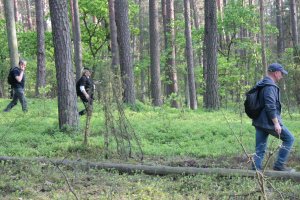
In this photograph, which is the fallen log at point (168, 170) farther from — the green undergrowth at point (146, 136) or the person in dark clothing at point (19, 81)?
the person in dark clothing at point (19, 81)

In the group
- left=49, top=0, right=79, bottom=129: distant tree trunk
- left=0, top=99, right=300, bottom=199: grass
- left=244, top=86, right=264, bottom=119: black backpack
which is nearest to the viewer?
left=0, top=99, right=300, bottom=199: grass

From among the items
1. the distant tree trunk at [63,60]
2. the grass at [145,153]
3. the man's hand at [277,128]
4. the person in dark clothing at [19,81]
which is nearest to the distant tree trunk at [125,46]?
the grass at [145,153]

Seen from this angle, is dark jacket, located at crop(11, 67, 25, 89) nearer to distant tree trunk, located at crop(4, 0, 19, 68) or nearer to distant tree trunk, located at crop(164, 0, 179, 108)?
distant tree trunk, located at crop(4, 0, 19, 68)

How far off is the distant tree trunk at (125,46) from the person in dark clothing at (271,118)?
30.3ft

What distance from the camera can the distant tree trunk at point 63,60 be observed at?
35.6ft

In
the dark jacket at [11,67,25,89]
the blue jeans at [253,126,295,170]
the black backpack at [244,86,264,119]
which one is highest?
the dark jacket at [11,67,25,89]

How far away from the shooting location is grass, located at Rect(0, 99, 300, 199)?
20.4 ft

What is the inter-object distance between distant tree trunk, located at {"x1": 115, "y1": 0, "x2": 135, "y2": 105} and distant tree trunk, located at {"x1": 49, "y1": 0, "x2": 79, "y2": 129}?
5291mm

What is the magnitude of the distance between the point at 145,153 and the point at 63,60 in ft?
11.1

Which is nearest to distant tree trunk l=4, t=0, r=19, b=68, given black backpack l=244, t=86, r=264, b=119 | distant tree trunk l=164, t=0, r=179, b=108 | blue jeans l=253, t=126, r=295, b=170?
distant tree trunk l=164, t=0, r=179, b=108

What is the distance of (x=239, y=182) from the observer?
21.9 ft

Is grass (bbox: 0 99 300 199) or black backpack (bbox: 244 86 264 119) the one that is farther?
black backpack (bbox: 244 86 264 119)

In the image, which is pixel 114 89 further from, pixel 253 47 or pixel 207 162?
pixel 253 47

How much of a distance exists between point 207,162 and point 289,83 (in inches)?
460
